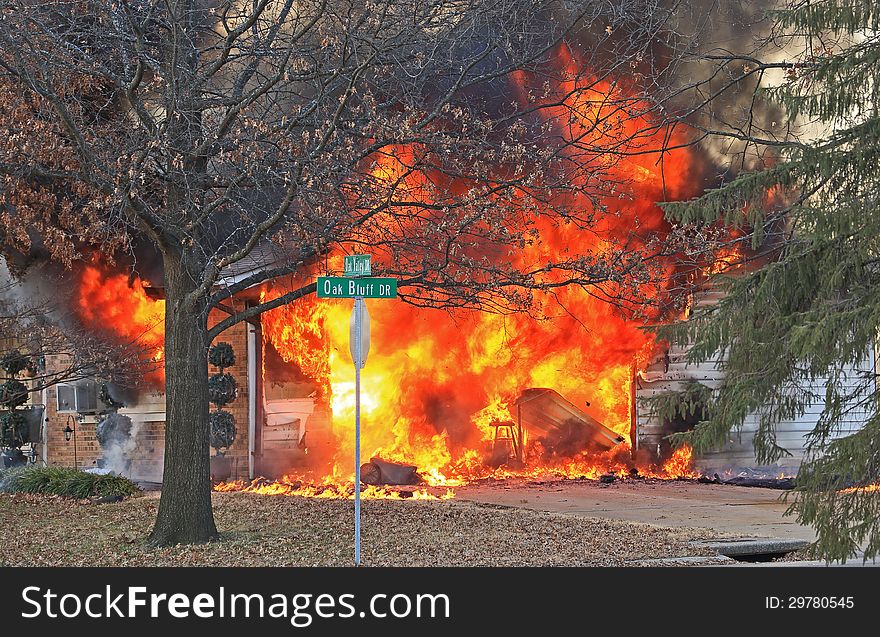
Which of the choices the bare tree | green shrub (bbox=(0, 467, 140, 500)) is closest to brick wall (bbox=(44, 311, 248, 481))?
green shrub (bbox=(0, 467, 140, 500))

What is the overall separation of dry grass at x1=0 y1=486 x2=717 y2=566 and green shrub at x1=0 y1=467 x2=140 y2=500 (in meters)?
1.24

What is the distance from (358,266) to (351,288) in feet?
0.71

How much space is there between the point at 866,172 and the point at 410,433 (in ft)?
37.1

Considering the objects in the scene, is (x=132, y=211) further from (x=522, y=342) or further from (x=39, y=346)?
(x=522, y=342)

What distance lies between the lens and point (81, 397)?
58.6ft

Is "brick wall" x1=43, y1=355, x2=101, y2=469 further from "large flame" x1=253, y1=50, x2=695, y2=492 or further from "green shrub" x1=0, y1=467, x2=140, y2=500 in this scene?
"large flame" x1=253, y1=50, x2=695, y2=492

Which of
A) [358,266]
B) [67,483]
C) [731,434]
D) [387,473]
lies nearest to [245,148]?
[358,266]

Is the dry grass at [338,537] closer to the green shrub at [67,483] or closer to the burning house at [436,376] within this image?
A: the green shrub at [67,483]

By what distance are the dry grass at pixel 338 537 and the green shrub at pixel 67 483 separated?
1.24 m

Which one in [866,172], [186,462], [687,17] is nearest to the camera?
[866,172]

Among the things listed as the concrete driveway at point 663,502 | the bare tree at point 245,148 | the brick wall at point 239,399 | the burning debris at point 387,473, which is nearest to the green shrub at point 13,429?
the brick wall at point 239,399

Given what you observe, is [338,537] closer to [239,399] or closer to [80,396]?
[239,399]
